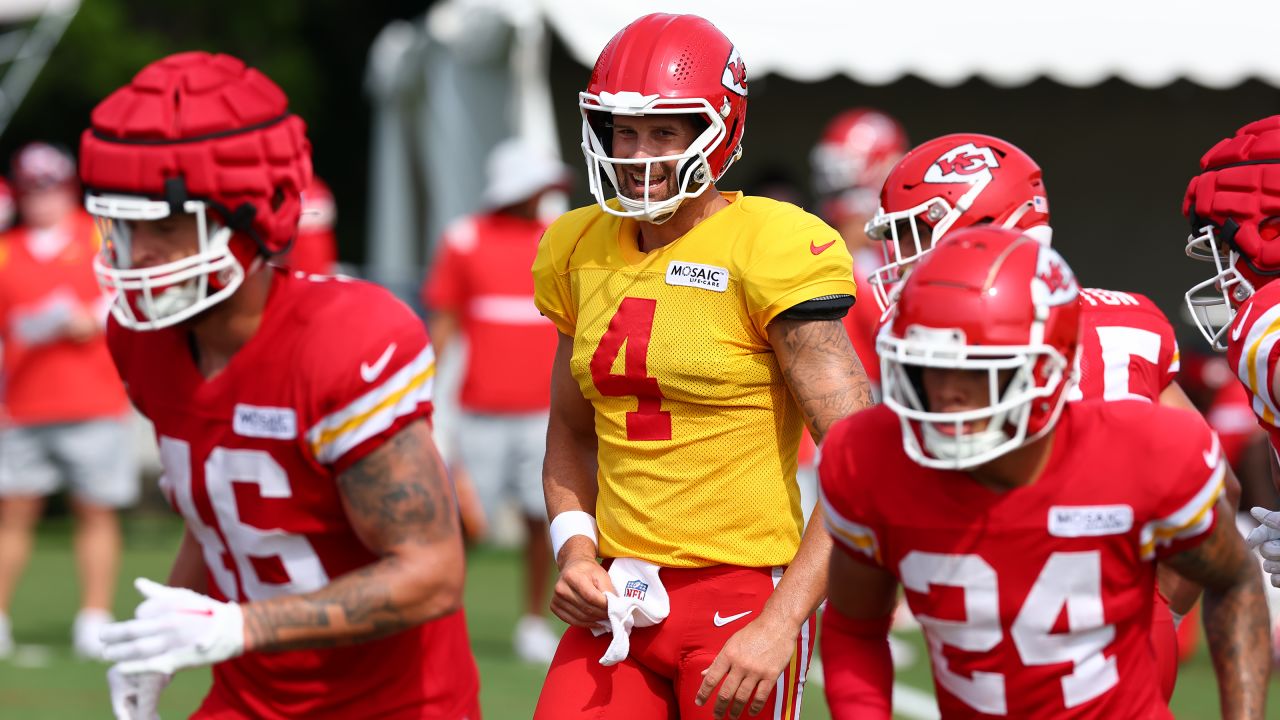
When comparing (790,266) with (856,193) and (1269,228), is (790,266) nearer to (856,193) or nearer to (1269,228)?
(1269,228)

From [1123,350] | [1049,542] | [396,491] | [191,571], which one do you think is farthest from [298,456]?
[1123,350]

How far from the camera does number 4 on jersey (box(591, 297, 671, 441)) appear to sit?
143 inches

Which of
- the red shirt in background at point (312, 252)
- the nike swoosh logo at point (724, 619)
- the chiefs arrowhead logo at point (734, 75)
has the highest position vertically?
the chiefs arrowhead logo at point (734, 75)

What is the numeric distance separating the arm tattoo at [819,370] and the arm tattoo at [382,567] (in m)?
0.77

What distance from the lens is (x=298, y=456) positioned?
10.5 feet

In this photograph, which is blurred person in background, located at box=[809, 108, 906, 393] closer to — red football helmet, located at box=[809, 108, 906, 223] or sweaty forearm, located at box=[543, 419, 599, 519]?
red football helmet, located at box=[809, 108, 906, 223]

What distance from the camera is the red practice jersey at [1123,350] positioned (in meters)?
3.77

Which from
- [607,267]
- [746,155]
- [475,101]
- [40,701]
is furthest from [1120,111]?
[607,267]

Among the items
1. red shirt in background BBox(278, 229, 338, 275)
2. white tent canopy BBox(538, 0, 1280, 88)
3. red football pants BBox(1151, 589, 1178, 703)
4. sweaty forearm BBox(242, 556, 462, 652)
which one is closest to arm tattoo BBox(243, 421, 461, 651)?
sweaty forearm BBox(242, 556, 462, 652)

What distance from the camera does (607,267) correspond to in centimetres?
379

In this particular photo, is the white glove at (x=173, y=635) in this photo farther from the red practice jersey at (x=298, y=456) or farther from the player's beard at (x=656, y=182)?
the player's beard at (x=656, y=182)

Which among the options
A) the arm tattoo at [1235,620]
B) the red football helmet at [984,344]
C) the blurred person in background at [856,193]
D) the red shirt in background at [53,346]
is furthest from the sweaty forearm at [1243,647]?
the red shirt in background at [53,346]

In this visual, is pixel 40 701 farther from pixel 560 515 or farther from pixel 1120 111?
pixel 1120 111

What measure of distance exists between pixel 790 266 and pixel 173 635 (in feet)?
4.48
